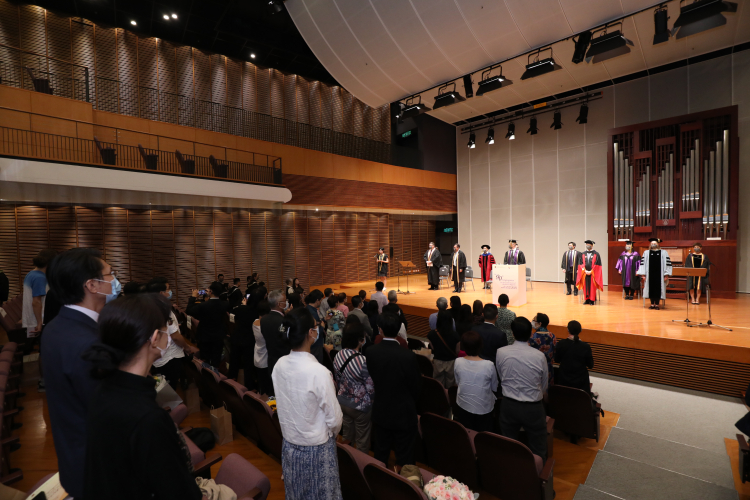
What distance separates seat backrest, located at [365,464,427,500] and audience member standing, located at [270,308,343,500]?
8.1 inches

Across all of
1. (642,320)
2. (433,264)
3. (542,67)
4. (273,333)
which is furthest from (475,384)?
(433,264)

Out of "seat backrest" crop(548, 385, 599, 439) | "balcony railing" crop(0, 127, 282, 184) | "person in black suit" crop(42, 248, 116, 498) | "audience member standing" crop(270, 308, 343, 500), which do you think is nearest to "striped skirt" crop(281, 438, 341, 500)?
"audience member standing" crop(270, 308, 343, 500)

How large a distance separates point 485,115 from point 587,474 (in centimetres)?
1279

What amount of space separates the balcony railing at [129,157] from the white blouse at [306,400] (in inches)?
284

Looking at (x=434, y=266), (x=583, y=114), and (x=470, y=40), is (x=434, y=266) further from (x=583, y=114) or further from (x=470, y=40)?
(x=583, y=114)

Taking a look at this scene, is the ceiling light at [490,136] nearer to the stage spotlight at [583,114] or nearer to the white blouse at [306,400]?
the stage spotlight at [583,114]

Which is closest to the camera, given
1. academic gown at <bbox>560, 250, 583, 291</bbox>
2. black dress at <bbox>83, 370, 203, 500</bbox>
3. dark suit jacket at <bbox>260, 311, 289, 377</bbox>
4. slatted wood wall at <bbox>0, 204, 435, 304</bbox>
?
black dress at <bbox>83, 370, 203, 500</bbox>

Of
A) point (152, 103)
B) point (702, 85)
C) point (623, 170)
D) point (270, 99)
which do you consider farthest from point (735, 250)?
point (152, 103)

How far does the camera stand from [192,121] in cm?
1095

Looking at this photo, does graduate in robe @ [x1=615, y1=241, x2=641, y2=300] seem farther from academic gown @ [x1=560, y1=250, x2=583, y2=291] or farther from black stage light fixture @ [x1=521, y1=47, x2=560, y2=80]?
black stage light fixture @ [x1=521, y1=47, x2=560, y2=80]

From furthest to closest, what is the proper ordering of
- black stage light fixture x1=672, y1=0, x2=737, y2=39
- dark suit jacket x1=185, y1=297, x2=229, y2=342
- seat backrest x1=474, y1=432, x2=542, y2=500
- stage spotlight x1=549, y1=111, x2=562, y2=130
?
stage spotlight x1=549, y1=111, x2=562, y2=130, black stage light fixture x1=672, y1=0, x2=737, y2=39, dark suit jacket x1=185, y1=297, x2=229, y2=342, seat backrest x1=474, y1=432, x2=542, y2=500

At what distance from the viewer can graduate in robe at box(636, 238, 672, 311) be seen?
7582 millimetres

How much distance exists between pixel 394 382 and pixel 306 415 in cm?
82

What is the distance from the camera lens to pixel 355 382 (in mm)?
2797
